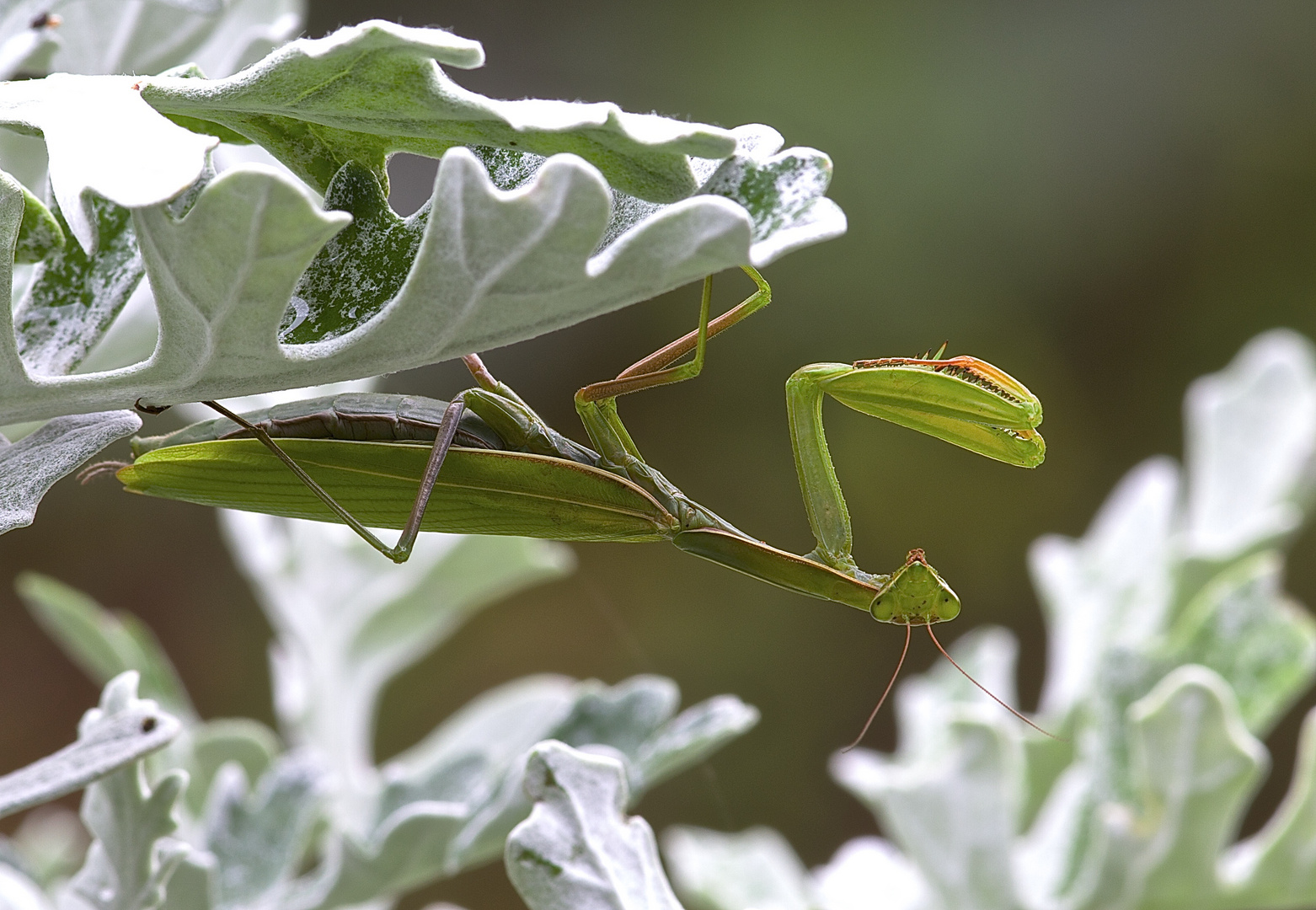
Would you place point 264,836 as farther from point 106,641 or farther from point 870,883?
point 870,883

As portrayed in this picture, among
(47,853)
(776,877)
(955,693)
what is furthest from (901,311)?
(47,853)

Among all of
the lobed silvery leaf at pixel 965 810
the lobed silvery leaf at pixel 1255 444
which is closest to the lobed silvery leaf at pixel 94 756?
the lobed silvery leaf at pixel 965 810

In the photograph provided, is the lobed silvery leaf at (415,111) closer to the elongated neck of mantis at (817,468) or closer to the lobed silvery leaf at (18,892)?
the elongated neck of mantis at (817,468)

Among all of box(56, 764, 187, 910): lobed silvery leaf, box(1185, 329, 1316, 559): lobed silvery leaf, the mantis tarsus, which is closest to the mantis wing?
the mantis tarsus

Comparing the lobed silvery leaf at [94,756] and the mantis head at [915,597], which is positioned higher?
the mantis head at [915,597]

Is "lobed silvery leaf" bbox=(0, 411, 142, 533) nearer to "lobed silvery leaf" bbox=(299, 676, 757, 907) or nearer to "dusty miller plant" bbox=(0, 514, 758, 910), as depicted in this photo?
"dusty miller plant" bbox=(0, 514, 758, 910)

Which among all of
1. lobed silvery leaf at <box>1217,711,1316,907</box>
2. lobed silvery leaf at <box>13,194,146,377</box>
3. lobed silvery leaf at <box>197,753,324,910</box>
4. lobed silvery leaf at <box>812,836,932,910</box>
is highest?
lobed silvery leaf at <box>13,194,146,377</box>
